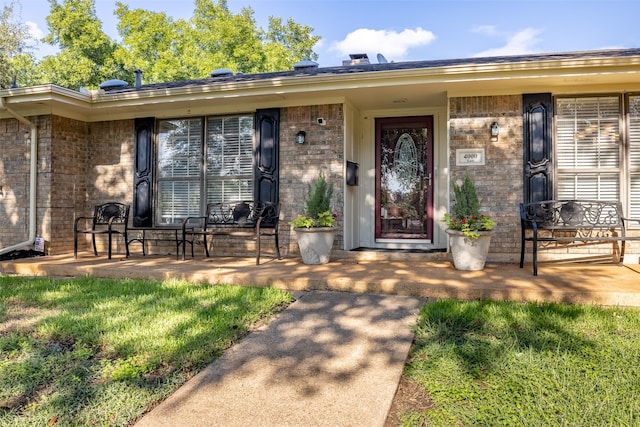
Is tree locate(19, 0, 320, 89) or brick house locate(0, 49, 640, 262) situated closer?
brick house locate(0, 49, 640, 262)

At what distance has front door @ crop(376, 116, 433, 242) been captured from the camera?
20.7ft

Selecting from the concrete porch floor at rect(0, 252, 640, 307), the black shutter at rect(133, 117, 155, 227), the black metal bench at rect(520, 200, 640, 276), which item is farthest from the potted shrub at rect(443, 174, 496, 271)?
the black shutter at rect(133, 117, 155, 227)

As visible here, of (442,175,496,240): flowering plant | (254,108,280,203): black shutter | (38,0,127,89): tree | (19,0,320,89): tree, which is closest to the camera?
(442,175,496,240): flowering plant

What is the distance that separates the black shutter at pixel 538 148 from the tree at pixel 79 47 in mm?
Answer: 21289

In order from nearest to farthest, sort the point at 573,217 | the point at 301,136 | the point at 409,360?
the point at 409,360 < the point at 573,217 < the point at 301,136

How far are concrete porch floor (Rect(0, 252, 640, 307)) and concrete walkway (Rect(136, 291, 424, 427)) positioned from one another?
0.69 m

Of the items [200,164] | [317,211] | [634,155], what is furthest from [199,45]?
[634,155]

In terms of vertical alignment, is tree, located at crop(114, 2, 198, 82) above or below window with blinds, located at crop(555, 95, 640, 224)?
above

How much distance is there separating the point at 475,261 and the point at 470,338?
207 centimetres

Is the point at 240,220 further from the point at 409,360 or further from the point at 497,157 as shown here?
the point at 409,360

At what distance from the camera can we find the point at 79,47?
69.6 ft

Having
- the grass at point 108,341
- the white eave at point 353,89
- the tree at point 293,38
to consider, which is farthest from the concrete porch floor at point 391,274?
the tree at point 293,38

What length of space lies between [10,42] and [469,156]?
17186mm

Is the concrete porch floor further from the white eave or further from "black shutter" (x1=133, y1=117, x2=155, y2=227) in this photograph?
the white eave
